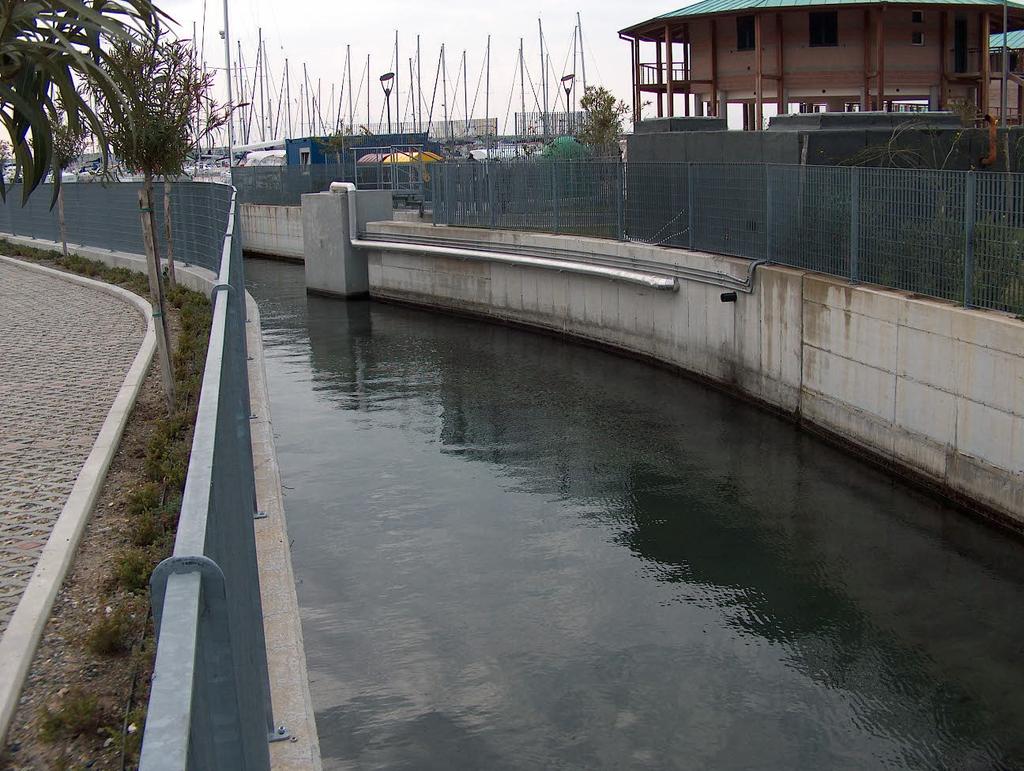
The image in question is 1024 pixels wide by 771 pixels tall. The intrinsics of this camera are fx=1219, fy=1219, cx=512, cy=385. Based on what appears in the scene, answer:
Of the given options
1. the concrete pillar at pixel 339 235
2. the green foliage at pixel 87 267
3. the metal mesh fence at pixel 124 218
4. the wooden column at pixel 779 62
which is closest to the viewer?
the metal mesh fence at pixel 124 218

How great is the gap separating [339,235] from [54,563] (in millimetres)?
20261

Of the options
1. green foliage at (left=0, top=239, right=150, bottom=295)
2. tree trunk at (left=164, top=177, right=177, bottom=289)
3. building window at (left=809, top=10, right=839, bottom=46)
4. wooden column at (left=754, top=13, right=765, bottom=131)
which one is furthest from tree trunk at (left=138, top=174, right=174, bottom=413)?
building window at (left=809, top=10, right=839, bottom=46)

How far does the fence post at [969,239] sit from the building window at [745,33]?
949 inches

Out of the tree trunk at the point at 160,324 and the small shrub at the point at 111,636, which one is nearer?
the small shrub at the point at 111,636

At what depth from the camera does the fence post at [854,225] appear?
13.1m

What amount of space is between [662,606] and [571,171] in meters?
13.9

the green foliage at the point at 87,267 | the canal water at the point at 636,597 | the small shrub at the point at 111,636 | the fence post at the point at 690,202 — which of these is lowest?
the canal water at the point at 636,597

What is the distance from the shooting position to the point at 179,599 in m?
2.47

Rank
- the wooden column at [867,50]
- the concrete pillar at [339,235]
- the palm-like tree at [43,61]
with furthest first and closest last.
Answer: the wooden column at [867,50]
the concrete pillar at [339,235]
the palm-like tree at [43,61]

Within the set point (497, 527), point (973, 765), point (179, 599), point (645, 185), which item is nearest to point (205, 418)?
point (179, 599)

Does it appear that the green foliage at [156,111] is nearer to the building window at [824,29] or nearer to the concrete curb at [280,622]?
the concrete curb at [280,622]

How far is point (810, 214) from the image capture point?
47.5ft

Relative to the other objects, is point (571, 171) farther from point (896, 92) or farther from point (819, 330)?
point (896, 92)

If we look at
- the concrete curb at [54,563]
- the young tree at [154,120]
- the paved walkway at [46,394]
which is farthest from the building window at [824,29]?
the concrete curb at [54,563]
